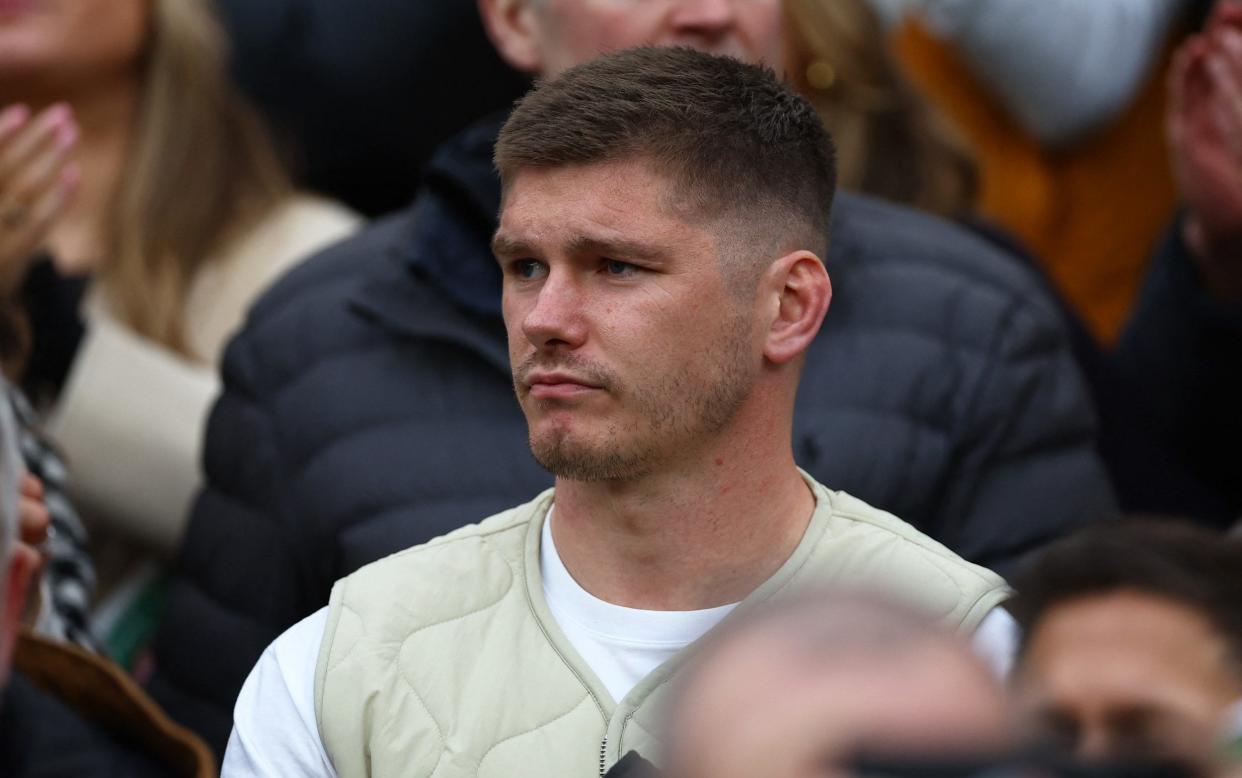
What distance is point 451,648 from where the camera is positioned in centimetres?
248

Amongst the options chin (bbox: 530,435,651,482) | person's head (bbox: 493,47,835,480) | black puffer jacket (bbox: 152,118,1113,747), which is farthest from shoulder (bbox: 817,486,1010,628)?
black puffer jacket (bbox: 152,118,1113,747)

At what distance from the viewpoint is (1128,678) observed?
4.52ft

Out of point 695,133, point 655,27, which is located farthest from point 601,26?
point 695,133

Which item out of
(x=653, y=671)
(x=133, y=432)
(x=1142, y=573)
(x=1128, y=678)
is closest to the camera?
(x=1128, y=678)

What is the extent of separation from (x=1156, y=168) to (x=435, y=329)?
78.5 inches

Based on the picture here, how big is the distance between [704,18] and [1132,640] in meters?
2.17

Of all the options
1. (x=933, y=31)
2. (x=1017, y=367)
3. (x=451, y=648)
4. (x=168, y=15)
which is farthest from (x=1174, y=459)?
(x=168, y=15)

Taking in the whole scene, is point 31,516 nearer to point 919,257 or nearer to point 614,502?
point 614,502

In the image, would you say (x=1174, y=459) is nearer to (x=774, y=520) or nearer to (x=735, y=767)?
(x=774, y=520)

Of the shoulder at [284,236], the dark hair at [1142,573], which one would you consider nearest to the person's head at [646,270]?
the dark hair at [1142,573]

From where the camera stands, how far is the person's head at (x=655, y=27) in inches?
136

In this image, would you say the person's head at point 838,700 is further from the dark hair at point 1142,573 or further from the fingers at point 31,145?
the fingers at point 31,145

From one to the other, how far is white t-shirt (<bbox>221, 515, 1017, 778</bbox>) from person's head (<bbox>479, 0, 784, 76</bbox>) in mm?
1221

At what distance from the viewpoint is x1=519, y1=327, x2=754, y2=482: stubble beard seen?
2.46 meters
